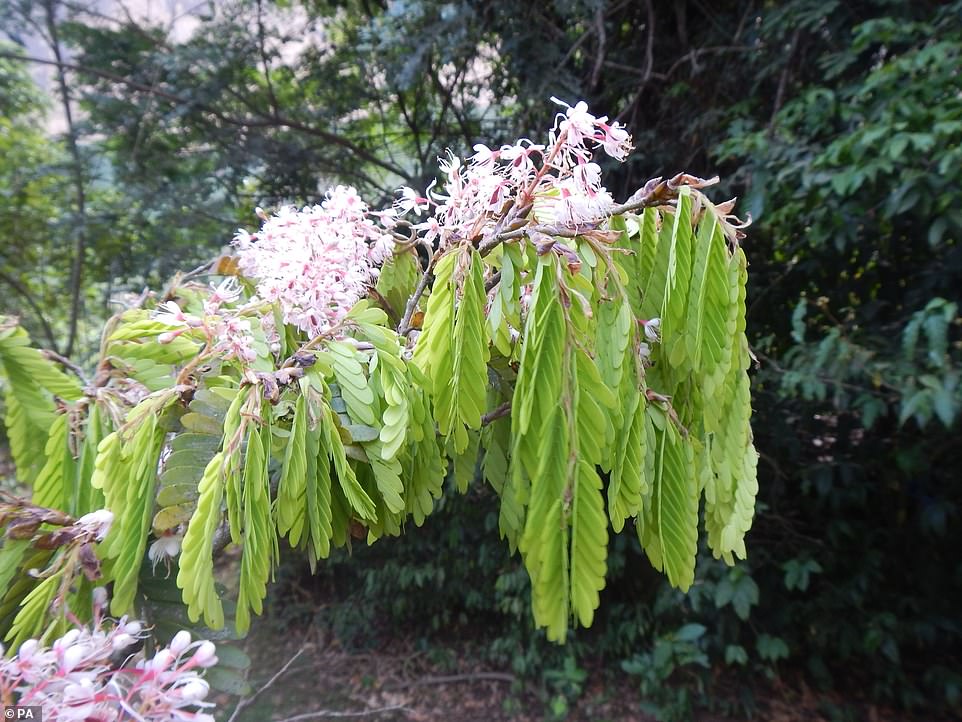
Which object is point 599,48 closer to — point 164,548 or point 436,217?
point 436,217

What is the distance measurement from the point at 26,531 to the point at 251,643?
11.5 ft

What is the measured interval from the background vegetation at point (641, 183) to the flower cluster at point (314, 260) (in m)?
1.71

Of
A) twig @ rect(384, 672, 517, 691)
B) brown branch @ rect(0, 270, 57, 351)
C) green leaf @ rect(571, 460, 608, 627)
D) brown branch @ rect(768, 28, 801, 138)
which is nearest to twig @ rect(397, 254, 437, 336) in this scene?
green leaf @ rect(571, 460, 608, 627)

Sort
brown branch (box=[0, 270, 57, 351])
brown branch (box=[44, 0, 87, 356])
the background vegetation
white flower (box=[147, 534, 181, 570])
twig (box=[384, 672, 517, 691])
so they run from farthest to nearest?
1. brown branch (box=[0, 270, 57, 351])
2. twig (box=[384, 672, 517, 691])
3. brown branch (box=[44, 0, 87, 356])
4. the background vegetation
5. white flower (box=[147, 534, 181, 570])

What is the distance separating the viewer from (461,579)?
3.36 metres

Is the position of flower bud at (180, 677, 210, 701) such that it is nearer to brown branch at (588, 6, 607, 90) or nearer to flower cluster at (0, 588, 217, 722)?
flower cluster at (0, 588, 217, 722)

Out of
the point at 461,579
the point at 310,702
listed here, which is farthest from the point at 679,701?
the point at 310,702

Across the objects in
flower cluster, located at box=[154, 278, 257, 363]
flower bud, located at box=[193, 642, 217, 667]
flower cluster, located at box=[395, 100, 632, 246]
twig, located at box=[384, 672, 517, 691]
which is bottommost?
twig, located at box=[384, 672, 517, 691]

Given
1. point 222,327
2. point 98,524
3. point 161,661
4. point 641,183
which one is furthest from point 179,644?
point 641,183

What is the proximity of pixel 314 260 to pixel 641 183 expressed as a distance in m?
2.48

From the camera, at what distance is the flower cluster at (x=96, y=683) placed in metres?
0.47

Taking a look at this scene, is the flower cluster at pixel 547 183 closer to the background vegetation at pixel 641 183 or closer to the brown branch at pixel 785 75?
the background vegetation at pixel 641 183

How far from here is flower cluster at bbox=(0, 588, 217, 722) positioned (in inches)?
18.4

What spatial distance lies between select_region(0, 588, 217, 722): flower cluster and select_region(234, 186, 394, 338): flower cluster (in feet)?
1.38
